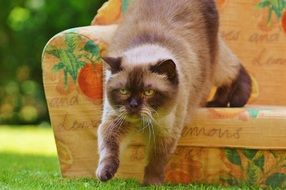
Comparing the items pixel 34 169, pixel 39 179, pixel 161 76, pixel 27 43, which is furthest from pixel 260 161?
pixel 27 43

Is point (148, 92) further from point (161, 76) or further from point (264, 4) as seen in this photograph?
point (264, 4)

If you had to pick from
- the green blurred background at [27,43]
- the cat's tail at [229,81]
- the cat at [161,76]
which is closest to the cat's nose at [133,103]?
the cat at [161,76]

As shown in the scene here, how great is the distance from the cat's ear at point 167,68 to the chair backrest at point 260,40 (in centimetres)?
153

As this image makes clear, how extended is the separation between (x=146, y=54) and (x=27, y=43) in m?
8.22

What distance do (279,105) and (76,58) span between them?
1581 millimetres

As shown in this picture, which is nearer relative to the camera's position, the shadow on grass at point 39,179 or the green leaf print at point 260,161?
the shadow on grass at point 39,179

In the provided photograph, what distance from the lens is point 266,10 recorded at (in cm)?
548

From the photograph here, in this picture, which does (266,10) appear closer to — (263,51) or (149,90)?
(263,51)

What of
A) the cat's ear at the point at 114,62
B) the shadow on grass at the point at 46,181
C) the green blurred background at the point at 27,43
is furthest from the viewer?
the green blurred background at the point at 27,43

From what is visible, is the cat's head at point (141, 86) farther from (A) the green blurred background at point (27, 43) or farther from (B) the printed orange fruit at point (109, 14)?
(A) the green blurred background at point (27, 43)

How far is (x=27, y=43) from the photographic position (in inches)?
479

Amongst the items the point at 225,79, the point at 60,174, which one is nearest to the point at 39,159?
the point at 60,174

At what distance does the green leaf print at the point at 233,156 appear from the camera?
4559 mm

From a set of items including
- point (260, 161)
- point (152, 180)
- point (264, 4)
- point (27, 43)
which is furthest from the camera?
point (27, 43)
